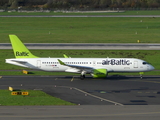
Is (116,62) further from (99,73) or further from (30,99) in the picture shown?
(30,99)

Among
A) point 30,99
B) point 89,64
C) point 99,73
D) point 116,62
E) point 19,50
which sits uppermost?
point 19,50

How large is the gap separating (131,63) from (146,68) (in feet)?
7.58

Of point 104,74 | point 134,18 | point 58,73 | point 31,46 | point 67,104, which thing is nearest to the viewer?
point 67,104

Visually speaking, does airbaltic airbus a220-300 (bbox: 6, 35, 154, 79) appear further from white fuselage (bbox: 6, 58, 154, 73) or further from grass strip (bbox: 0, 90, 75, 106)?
grass strip (bbox: 0, 90, 75, 106)

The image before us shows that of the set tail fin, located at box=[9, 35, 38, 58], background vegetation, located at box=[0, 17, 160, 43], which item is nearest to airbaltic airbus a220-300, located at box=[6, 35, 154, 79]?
tail fin, located at box=[9, 35, 38, 58]

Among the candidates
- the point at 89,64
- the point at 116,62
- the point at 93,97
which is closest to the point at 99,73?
the point at 89,64

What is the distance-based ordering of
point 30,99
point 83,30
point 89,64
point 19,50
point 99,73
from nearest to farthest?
point 30,99 < point 99,73 < point 89,64 < point 19,50 < point 83,30

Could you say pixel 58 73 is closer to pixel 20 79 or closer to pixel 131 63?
pixel 20 79

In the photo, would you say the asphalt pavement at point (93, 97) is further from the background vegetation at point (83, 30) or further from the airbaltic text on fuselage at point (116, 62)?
the background vegetation at point (83, 30)

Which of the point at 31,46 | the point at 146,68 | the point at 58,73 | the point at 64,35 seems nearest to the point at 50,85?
the point at 58,73

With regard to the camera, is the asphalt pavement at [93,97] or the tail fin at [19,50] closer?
the asphalt pavement at [93,97]

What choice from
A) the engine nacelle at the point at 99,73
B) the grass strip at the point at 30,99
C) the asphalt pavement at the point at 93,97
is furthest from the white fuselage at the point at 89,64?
the grass strip at the point at 30,99

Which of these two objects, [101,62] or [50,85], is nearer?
[50,85]

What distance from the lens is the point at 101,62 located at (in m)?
55.3
